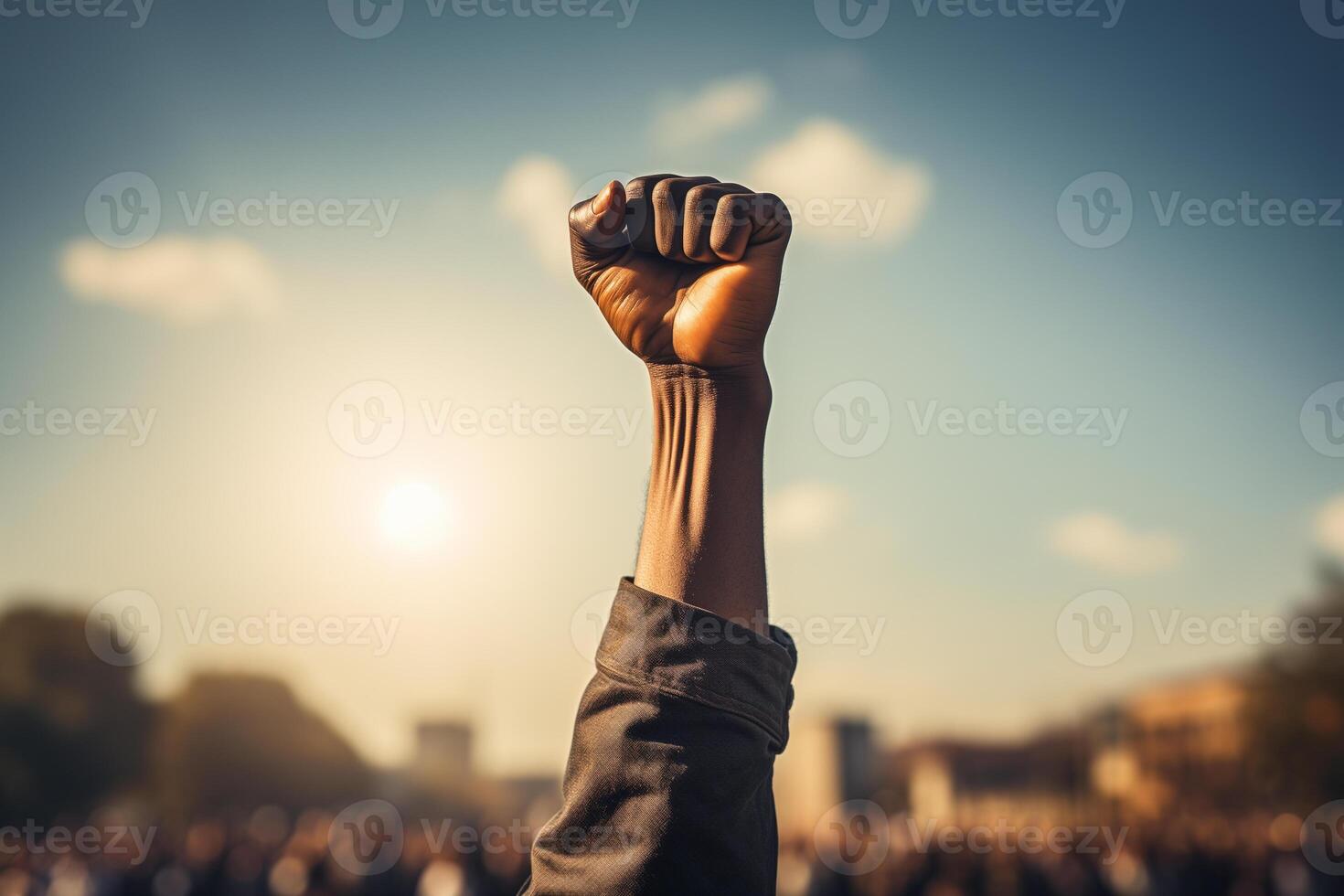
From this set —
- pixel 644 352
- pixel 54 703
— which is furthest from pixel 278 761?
pixel 644 352

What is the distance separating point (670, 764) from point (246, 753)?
8134 centimetres

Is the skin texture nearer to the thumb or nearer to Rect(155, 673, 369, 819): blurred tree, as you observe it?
the thumb

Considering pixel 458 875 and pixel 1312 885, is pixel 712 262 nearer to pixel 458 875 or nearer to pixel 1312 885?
pixel 458 875

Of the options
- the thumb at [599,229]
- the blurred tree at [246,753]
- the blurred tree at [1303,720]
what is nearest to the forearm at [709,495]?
the thumb at [599,229]

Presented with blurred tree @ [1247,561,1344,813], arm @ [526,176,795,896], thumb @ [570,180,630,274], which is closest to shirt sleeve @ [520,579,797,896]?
arm @ [526,176,795,896]

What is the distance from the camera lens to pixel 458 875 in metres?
16.6

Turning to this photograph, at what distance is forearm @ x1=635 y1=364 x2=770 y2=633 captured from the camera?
6.59 ft

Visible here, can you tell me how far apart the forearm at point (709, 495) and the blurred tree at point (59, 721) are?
56.4 meters

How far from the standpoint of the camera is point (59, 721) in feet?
173

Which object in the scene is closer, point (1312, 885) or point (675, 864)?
point (675, 864)

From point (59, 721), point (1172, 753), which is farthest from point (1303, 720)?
point (59, 721)

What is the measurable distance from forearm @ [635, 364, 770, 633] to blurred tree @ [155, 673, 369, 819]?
219ft

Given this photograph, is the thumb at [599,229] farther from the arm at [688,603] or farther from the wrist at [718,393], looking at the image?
the wrist at [718,393]

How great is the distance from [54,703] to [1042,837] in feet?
149
